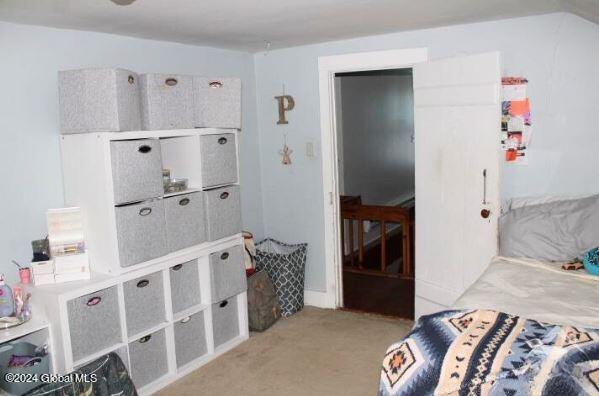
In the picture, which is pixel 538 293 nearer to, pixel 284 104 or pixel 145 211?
pixel 145 211

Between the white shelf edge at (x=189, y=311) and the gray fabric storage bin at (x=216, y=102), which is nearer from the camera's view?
the white shelf edge at (x=189, y=311)

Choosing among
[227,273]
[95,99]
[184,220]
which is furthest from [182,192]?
[95,99]

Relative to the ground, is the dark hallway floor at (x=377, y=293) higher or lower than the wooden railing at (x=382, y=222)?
lower

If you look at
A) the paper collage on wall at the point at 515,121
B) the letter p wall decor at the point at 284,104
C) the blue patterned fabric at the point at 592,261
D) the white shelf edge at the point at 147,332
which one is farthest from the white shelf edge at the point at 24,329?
the paper collage on wall at the point at 515,121

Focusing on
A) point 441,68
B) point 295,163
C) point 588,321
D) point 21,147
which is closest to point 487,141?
point 441,68

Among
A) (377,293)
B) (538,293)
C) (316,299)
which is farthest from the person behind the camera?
(377,293)

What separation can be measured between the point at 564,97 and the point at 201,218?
2.33 meters

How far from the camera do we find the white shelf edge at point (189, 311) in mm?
3293

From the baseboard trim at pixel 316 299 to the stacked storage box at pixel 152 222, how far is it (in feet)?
2.78

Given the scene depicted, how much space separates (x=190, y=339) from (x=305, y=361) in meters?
0.73

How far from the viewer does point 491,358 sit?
5.76ft

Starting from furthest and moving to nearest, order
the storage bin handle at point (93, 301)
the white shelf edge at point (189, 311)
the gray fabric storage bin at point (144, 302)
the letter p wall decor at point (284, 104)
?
the letter p wall decor at point (284, 104)
the white shelf edge at point (189, 311)
the gray fabric storage bin at point (144, 302)
the storage bin handle at point (93, 301)

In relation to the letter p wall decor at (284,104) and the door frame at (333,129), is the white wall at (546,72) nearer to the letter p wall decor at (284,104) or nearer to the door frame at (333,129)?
the door frame at (333,129)

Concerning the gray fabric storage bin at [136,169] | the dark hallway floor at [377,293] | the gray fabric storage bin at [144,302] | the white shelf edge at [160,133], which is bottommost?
the dark hallway floor at [377,293]
